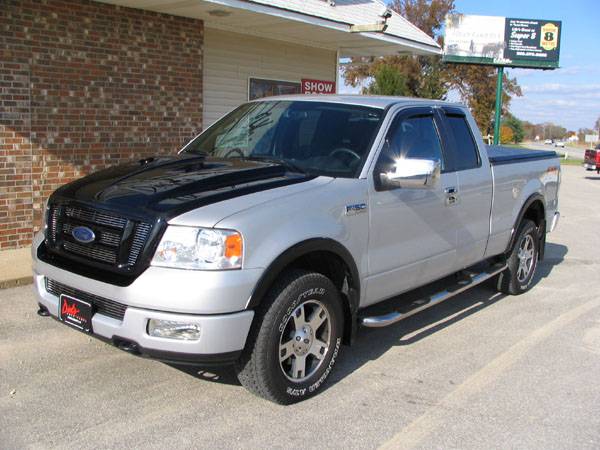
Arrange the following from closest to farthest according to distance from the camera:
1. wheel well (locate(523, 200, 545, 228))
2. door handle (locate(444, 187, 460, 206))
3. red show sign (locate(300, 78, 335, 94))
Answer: door handle (locate(444, 187, 460, 206))
wheel well (locate(523, 200, 545, 228))
red show sign (locate(300, 78, 335, 94))

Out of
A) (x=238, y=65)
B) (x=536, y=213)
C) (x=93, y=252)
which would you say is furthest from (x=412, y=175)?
(x=238, y=65)

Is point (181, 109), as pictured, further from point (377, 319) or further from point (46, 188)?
point (377, 319)

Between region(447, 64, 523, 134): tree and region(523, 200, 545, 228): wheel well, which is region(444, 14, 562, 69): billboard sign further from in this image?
region(523, 200, 545, 228): wheel well

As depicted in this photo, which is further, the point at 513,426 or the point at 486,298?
the point at 486,298

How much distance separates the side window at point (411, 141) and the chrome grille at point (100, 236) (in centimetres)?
183

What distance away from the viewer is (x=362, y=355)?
4961mm

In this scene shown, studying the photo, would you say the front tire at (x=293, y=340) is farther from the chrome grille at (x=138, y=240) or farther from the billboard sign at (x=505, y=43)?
the billboard sign at (x=505, y=43)

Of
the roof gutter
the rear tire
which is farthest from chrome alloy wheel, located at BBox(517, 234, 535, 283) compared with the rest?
the roof gutter

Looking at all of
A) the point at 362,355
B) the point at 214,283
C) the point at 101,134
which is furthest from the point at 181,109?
the point at 214,283

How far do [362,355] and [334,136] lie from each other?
5.62ft

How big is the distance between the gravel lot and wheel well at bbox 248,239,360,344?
510mm

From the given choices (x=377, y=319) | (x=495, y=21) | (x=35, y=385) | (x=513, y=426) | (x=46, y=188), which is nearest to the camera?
(x=513, y=426)

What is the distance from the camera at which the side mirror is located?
4.33 metres

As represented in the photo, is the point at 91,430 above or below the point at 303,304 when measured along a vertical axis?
below
